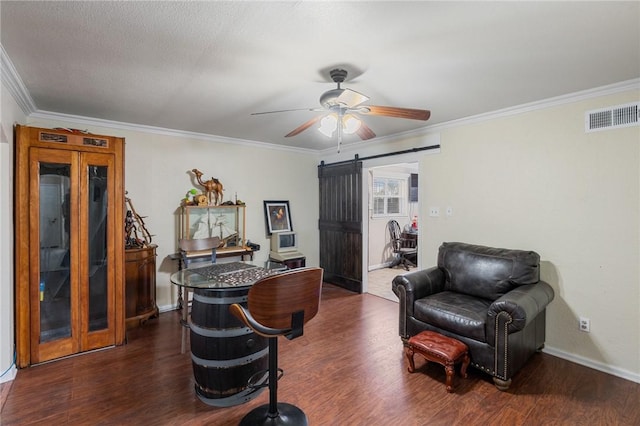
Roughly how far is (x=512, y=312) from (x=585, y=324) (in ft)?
3.70

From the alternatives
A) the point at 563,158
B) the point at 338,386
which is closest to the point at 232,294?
the point at 338,386

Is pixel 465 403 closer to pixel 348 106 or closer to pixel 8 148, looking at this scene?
pixel 348 106

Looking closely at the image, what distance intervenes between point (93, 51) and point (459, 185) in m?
3.64

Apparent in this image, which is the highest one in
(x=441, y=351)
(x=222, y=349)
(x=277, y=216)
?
(x=277, y=216)

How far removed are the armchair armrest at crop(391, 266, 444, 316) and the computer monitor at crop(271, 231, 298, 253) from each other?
88.2 inches

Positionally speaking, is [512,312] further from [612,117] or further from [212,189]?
[212,189]

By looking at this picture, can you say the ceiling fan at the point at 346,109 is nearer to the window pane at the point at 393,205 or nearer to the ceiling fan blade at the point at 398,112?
the ceiling fan blade at the point at 398,112

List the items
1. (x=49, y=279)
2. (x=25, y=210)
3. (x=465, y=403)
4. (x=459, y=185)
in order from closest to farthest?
(x=465, y=403) < (x=25, y=210) < (x=49, y=279) < (x=459, y=185)

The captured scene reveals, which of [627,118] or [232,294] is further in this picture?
[627,118]

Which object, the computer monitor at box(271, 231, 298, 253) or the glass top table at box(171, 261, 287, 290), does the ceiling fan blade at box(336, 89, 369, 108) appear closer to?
the glass top table at box(171, 261, 287, 290)

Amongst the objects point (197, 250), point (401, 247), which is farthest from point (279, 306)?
point (401, 247)

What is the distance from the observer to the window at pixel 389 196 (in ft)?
22.1

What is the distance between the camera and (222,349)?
6.98ft

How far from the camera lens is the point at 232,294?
214 centimetres
